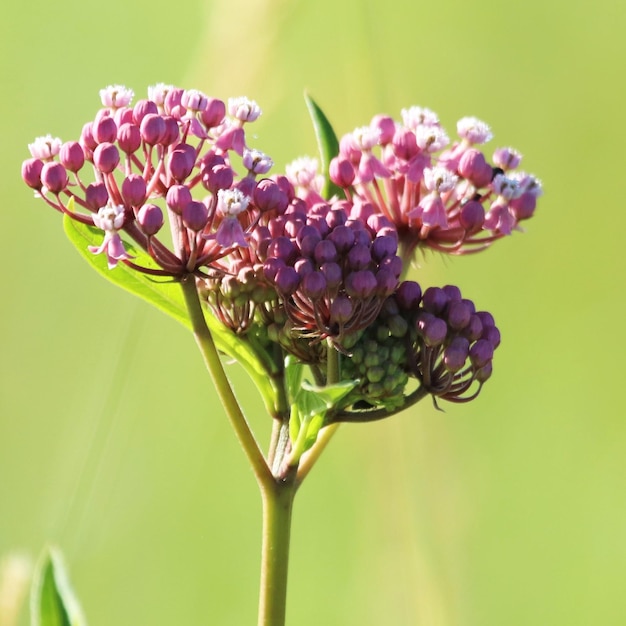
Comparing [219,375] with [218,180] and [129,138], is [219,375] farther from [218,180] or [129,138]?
[129,138]

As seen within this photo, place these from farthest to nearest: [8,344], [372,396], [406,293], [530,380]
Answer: [530,380], [8,344], [406,293], [372,396]

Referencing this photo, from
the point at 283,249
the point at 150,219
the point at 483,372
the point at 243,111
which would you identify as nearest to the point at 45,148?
the point at 150,219

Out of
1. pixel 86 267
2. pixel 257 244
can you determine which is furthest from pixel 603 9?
pixel 257 244

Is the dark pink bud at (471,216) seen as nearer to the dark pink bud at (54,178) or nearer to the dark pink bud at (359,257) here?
the dark pink bud at (359,257)

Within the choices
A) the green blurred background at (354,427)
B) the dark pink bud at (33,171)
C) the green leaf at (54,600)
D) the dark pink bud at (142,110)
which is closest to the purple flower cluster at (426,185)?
the dark pink bud at (142,110)

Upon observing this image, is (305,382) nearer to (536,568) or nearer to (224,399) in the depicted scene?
(224,399)

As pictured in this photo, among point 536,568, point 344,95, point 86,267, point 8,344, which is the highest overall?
point 344,95
